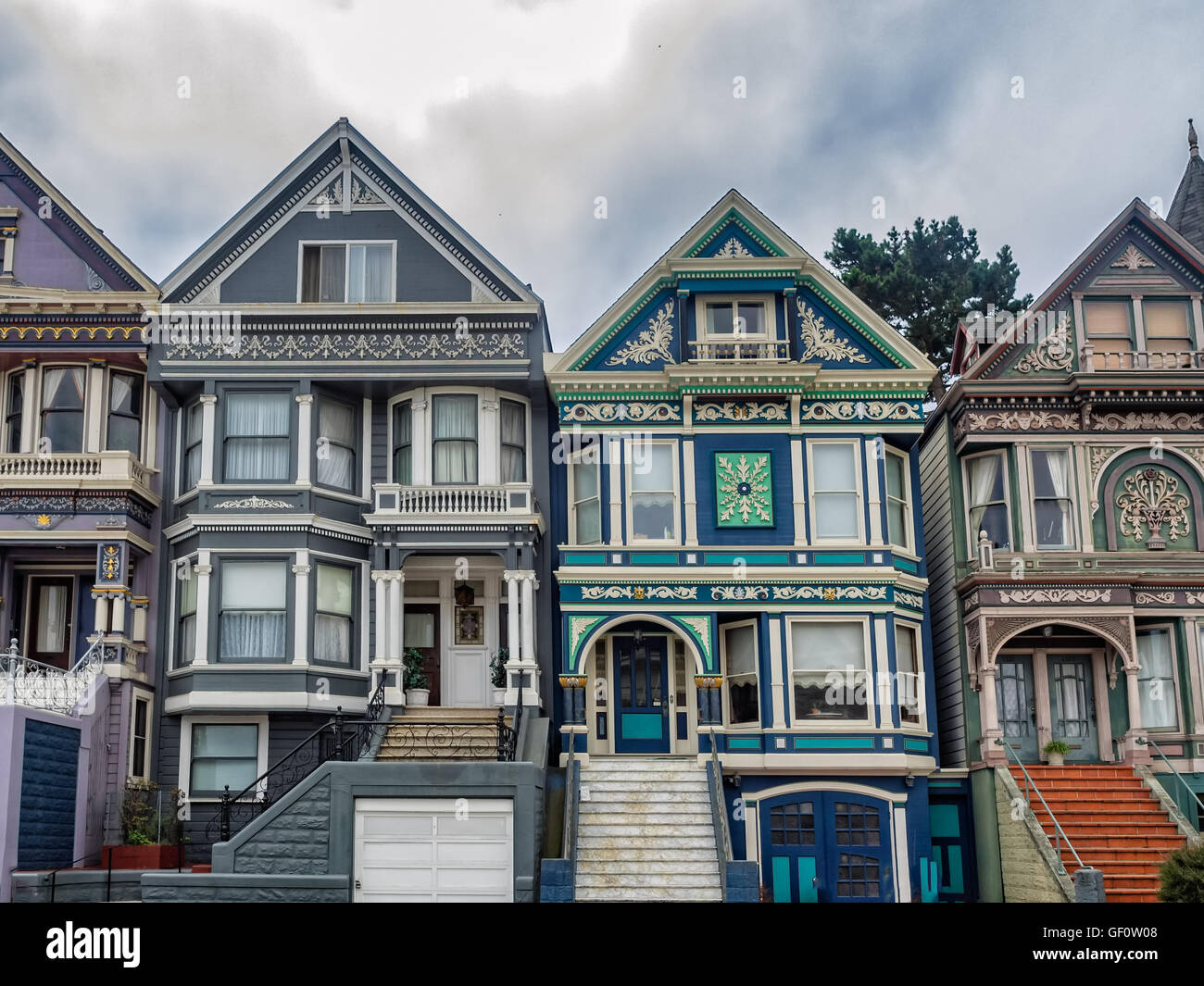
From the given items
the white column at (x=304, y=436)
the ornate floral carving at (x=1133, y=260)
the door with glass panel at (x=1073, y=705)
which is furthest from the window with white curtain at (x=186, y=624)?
the ornate floral carving at (x=1133, y=260)

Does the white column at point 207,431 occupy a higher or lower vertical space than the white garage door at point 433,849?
higher

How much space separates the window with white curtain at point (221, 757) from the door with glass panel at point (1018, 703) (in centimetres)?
1367

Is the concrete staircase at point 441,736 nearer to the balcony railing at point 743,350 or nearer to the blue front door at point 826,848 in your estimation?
the blue front door at point 826,848

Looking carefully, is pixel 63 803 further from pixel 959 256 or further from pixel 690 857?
pixel 959 256

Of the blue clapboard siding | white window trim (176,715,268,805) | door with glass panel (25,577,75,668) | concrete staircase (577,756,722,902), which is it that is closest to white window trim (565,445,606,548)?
concrete staircase (577,756,722,902)

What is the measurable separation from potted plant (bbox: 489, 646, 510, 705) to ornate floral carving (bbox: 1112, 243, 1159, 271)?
14098 mm

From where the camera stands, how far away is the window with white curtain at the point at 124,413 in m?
27.4

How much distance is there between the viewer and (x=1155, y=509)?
27406 mm

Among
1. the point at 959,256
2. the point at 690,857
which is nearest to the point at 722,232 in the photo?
the point at 690,857

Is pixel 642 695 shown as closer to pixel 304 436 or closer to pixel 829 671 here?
pixel 829 671

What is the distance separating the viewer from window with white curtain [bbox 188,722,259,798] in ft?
84.2

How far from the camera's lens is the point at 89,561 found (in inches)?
1064

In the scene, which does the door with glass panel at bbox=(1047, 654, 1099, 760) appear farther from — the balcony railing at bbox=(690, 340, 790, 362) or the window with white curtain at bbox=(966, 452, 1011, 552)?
the balcony railing at bbox=(690, 340, 790, 362)

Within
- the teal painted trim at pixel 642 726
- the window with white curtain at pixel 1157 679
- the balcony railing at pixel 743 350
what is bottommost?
the teal painted trim at pixel 642 726
